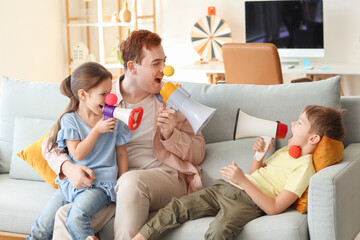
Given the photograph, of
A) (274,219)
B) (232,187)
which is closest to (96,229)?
(232,187)

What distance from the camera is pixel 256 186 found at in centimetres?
214

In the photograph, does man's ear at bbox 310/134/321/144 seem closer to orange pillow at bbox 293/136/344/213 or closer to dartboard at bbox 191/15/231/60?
orange pillow at bbox 293/136/344/213

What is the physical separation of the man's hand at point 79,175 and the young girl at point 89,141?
0.09 ft

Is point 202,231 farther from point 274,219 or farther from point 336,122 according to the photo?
point 336,122

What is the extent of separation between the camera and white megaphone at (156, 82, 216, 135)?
88.6 inches

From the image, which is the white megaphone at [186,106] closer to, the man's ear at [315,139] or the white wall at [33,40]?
the man's ear at [315,139]

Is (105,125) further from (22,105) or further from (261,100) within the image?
(22,105)

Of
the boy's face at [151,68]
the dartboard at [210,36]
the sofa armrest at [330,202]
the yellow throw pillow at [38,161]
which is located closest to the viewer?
the sofa armrest at [330,202]

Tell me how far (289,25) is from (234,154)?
2829mm

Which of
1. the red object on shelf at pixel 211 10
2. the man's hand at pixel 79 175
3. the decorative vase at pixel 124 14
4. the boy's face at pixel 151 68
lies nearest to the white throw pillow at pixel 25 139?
the man's hand at pixel 79 175

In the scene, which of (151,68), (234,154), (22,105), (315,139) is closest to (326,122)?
(315,139)

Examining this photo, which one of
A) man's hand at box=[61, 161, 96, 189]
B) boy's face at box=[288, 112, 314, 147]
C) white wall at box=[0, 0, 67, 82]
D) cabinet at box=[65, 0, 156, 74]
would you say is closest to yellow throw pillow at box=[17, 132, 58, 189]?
man's hand at box=[61, 161, 96, 189]

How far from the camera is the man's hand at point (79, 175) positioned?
2219mm

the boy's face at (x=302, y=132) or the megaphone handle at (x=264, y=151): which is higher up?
the boy's face at (x=302, y=132)
